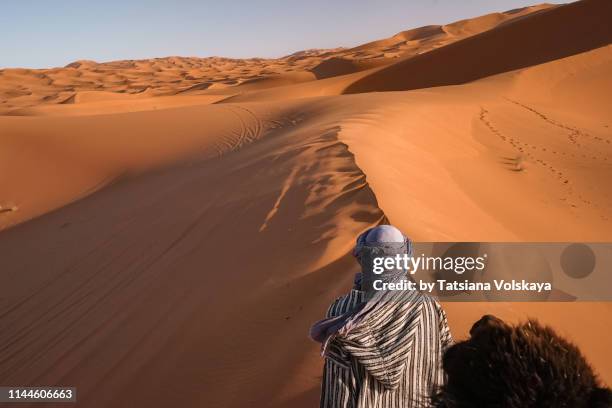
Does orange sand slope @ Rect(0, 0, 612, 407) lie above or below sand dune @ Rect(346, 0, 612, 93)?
below

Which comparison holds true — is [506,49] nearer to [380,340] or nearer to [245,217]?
[245,217]

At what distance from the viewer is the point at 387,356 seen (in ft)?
5.87

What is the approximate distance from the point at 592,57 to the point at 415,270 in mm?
15841

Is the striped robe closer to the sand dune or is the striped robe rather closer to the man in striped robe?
the man in striped robe

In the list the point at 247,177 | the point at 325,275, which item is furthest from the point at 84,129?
the point at 325,275

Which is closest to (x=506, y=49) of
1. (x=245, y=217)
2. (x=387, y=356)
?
(x=245, y=217)

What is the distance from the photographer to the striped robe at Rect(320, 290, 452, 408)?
1.77 metres

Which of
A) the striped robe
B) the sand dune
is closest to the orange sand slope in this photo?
the striped robe

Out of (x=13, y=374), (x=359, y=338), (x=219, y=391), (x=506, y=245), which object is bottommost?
(x=13, y=374)

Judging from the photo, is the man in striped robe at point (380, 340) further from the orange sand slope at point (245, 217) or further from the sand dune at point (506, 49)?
the sand dune at point (506, 49)

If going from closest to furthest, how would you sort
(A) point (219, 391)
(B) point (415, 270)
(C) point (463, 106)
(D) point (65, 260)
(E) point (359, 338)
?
(E) point (359, 338) < (A) point (219, 391) < (B) point (415, 270) < (D) point (65, 260) < (C) point (463, 106)

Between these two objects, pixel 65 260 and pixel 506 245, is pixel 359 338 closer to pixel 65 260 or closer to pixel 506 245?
pixel 506 245

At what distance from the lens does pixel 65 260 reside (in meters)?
6.02

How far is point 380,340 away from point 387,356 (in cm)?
A: 7
